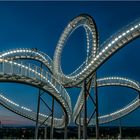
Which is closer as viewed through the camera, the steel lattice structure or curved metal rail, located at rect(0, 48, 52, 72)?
the steel lattice structure

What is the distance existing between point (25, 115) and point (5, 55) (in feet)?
28.4

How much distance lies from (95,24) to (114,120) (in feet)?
70.5

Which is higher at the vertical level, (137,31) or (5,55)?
(5,55)

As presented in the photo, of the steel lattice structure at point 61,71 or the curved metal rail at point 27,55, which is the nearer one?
the steel lattice structure at point 61,71

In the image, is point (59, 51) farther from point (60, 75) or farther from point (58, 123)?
point (58, 123)

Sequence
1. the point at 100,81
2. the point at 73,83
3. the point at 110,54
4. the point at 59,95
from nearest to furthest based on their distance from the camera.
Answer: the point at 110,54, the point at 59,95, the point at 73,83, the point at 100,81

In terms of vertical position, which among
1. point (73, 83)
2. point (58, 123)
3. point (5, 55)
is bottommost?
point (58, 123)

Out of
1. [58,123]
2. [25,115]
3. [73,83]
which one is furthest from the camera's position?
[58,123]

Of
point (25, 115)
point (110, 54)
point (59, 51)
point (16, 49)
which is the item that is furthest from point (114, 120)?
point (110, 54)

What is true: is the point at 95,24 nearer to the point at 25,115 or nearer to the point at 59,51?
the point at 59,51

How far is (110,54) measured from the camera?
18984mm

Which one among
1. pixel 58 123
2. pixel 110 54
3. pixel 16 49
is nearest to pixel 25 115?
pixel 58 123

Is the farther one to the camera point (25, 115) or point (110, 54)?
point (25, 115)

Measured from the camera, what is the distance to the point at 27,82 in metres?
20.0
